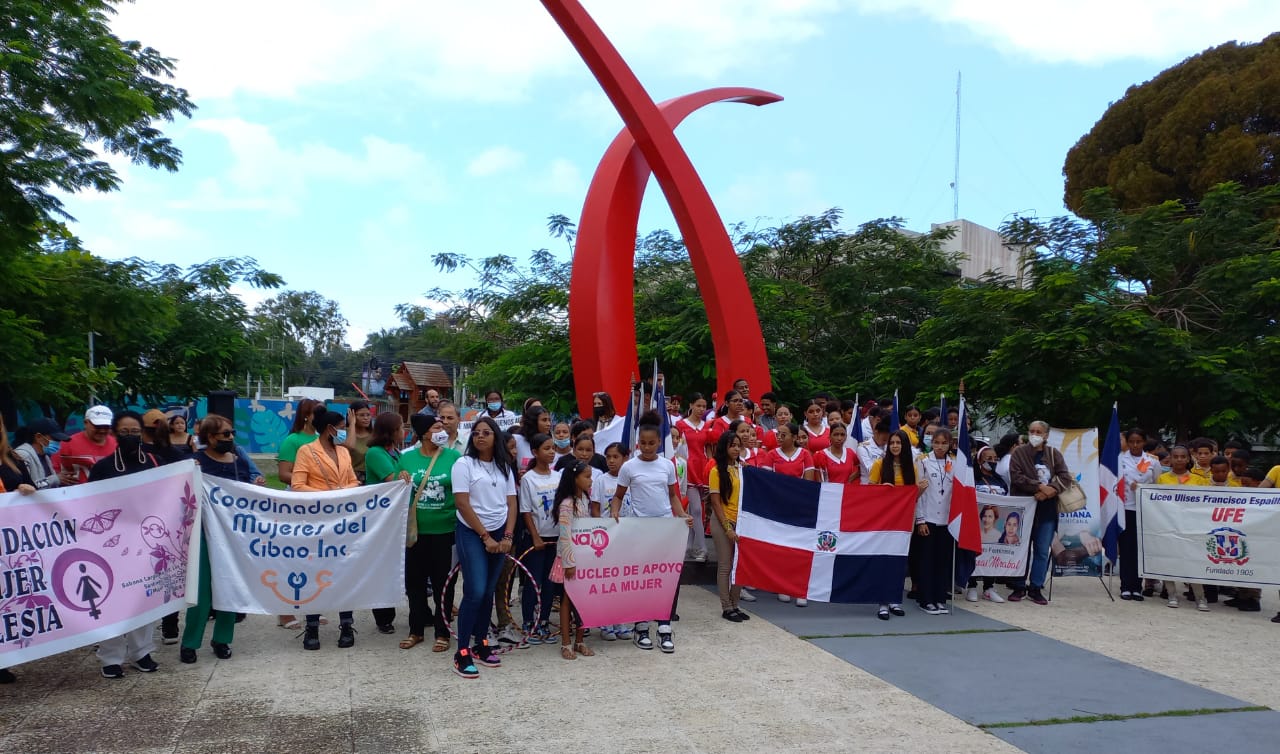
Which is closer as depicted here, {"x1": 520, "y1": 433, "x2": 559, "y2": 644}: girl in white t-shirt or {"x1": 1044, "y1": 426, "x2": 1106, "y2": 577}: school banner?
{"x1": 520, "y1": 433, "x2": 559, "y2": 644}: girl in white t-shirt

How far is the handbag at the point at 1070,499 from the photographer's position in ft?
29.3

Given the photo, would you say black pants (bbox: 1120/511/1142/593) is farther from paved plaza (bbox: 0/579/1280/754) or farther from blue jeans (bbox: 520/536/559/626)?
blue jeans (bbox: 520/536/559/626)

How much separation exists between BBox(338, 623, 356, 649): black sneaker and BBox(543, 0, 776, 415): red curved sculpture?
8257 millimetres

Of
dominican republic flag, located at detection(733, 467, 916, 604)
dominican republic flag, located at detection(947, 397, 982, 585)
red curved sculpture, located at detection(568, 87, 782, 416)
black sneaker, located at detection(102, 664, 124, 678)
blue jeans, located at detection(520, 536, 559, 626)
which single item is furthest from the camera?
red curved sculpture, located at detection(568, 87, 782, 416)

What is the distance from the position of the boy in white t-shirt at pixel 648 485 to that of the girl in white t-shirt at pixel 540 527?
1.64 feet

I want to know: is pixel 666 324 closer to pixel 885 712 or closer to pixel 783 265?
pixel 783 265

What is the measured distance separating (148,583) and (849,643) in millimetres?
4847

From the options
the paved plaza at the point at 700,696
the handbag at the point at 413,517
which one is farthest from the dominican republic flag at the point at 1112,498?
the handbag at the point at 413,517

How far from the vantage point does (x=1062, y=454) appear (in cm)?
955

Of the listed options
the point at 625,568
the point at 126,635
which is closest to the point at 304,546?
the point at 126,635

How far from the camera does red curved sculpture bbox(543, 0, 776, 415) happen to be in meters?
14.5

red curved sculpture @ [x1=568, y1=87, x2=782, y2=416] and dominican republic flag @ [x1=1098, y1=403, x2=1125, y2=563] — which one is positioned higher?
red curved sculpture @ [x1=568, y1=87, x2=782, y2=416]

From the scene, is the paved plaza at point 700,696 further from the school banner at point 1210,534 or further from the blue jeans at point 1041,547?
the school banner at point 1210,534

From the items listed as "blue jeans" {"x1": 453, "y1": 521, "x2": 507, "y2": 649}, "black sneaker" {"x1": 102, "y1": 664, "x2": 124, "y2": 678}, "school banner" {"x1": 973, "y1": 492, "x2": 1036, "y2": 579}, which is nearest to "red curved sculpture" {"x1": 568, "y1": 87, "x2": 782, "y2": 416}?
"school banner" {"x1": 973, "y1": 492, "x2": 1036, "y2": 579}
